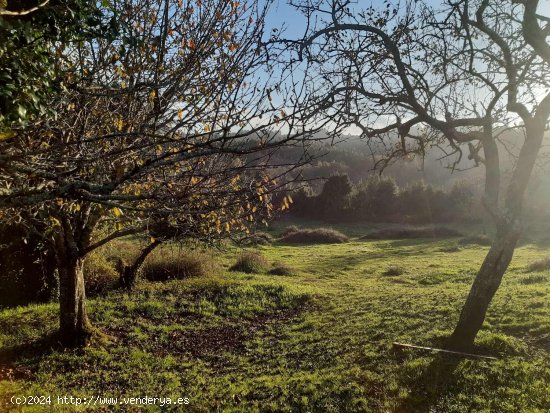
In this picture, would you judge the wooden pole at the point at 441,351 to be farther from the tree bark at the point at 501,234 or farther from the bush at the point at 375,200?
the bush at the point at 375,200

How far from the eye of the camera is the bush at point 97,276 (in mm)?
16156

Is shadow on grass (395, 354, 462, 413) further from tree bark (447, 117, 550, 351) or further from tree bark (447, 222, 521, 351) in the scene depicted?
tree bark (447, 117, 550, 351)

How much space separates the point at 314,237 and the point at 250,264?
57.1 ft

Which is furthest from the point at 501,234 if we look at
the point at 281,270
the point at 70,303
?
the point at 281,270

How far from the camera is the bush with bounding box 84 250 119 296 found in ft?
53.0

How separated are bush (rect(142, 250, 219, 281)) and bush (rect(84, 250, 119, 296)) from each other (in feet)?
8.16

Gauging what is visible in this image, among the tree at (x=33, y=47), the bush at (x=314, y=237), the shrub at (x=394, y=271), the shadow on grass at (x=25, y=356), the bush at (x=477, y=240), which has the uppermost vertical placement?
the tree at (x=33, y=47)

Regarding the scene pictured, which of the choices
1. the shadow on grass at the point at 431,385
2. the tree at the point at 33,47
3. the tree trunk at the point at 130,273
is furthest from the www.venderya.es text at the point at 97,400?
the tree trunk at the point at 130,273

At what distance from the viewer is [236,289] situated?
16.2 meters

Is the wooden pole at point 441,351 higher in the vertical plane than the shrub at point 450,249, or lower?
higher

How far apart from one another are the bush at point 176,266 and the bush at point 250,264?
108 inches

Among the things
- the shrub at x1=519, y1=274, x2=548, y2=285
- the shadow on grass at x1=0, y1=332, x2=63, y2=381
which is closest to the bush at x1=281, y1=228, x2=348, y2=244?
the shrub at x1=519, y1=274, x2=548, y2=285

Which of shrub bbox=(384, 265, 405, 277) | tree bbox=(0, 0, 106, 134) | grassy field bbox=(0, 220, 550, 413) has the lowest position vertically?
shrub bbox=(384, 265, 405, 277)

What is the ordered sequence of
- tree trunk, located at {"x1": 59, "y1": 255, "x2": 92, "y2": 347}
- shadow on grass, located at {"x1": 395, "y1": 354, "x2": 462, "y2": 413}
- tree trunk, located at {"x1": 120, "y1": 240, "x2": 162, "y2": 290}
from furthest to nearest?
tree trunk, located at {"x1": 120, "y1": 240, "x2": 162, "y2": 290} → tree trunk, located at {"x1": 59, "y1": 255, "x2": 92, "y2": 347} → shadow on grass, located at {"x1": 395, "y1": 354, "x2": 462, "y2": 413}
